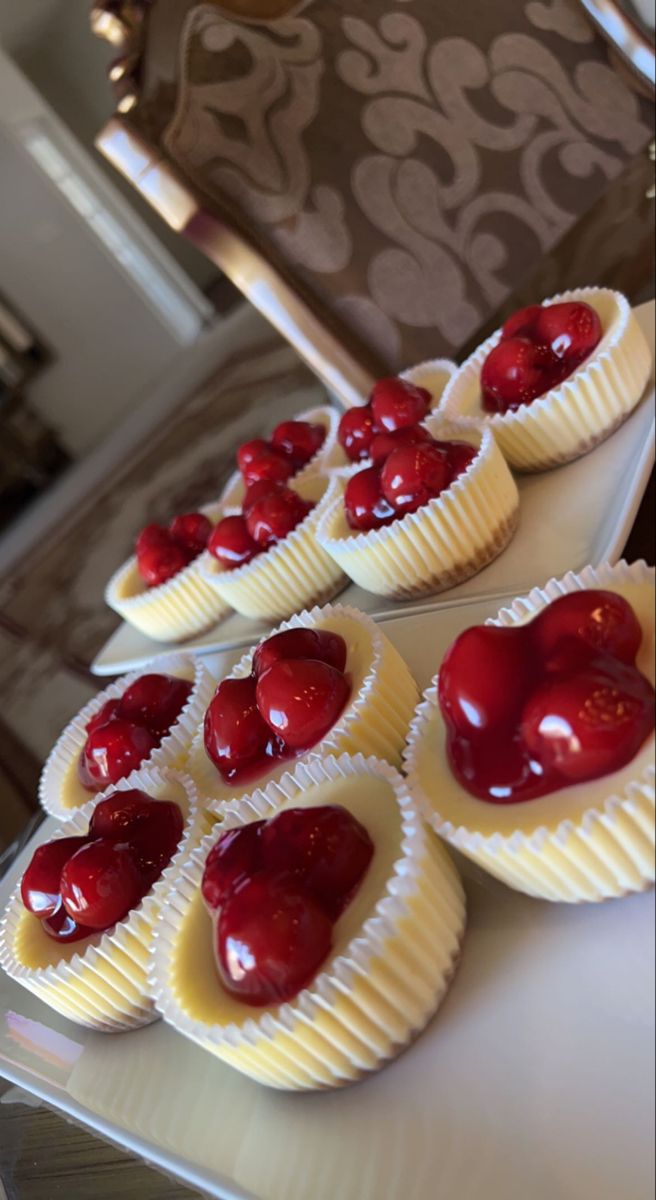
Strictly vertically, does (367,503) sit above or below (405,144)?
below

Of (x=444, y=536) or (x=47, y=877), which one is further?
(x=444, y=536)

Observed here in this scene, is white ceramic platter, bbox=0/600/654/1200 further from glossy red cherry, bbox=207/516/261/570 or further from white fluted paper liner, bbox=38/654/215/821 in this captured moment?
glossy red cherry, bbox=207/516/261/570

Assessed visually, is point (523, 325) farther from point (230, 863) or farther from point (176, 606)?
point (230, 863)

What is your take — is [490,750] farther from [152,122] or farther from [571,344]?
[152,122]

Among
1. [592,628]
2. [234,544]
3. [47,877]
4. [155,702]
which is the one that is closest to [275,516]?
[234,544]

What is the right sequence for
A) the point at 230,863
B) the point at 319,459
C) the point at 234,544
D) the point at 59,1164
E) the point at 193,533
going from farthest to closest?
the point at 193,533 → the point at 319,459 → the point at 234,544 → the point at 59,1164 → the point at 230,863

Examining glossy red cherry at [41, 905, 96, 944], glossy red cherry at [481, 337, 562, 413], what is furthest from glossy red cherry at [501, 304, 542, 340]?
glossy red cherry at [41, 905, 96, 944]

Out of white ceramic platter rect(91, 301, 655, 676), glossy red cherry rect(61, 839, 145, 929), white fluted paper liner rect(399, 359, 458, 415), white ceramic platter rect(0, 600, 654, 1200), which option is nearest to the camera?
white ceramic platter rect(0, 600, 654, 1200)
